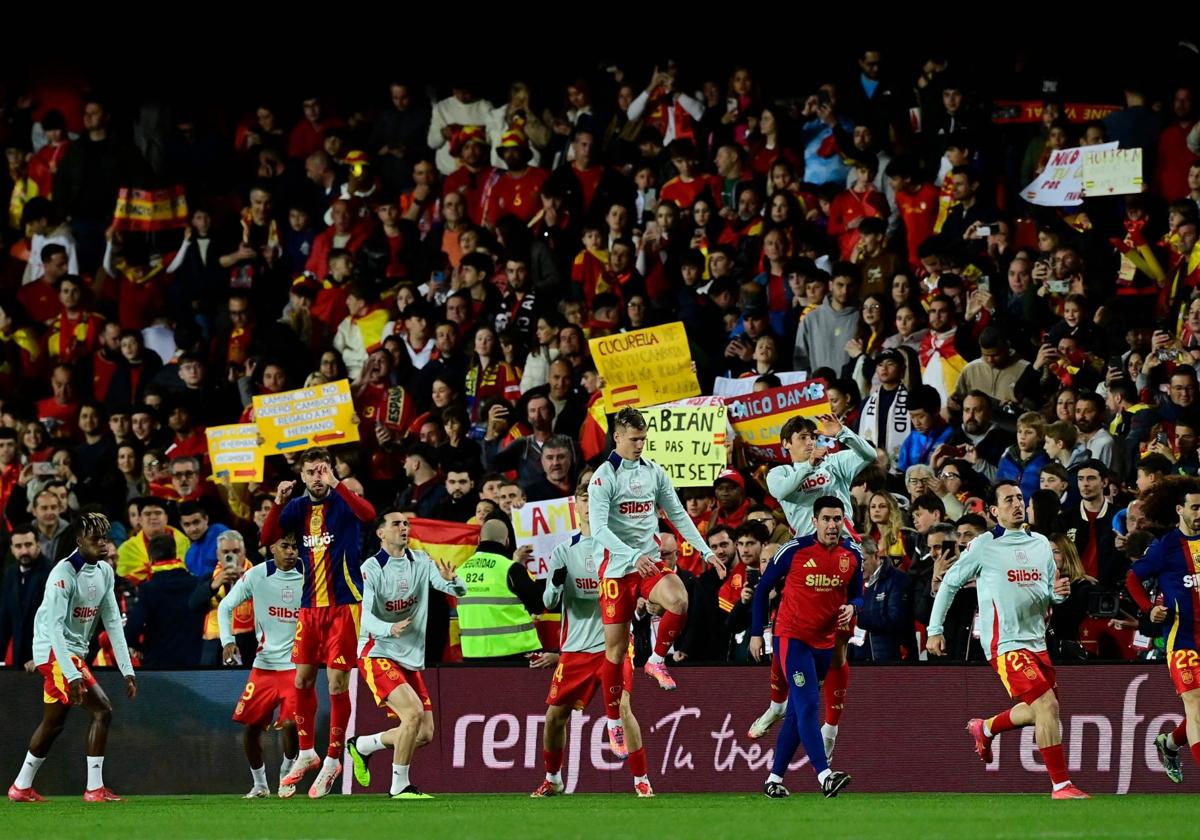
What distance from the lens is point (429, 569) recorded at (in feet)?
55.9

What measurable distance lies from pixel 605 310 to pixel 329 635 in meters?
6.16

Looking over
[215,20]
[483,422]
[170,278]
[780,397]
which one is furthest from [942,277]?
[215,20]

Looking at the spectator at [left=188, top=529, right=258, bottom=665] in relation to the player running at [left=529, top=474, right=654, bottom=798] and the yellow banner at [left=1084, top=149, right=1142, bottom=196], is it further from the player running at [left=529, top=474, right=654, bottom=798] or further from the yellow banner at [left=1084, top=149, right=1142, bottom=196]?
the yellow banner at [left=1084, top=149, right=1142, bottom=196]

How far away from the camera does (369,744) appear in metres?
17.1

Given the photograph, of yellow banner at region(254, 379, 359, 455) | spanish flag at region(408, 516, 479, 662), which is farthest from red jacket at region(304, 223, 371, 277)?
spanish flag at region(408, 516, 479, 662)

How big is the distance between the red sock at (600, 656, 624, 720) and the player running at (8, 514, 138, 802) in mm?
3910

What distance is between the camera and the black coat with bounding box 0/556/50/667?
19781mm

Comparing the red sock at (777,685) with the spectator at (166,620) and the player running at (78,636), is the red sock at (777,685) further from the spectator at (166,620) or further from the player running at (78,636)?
the spectator at (166,620)

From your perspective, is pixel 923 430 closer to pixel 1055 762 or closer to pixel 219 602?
pixel 1055 762

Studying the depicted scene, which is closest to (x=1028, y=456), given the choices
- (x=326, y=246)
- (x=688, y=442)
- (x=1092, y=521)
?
(x=1092, y=521)

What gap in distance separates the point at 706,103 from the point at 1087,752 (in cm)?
1023

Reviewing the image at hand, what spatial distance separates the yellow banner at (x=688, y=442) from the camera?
18.6m

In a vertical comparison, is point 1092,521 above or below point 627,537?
above

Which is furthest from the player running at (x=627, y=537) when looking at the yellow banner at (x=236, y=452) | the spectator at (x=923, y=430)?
the yellow banner at (x=236, y=452)
